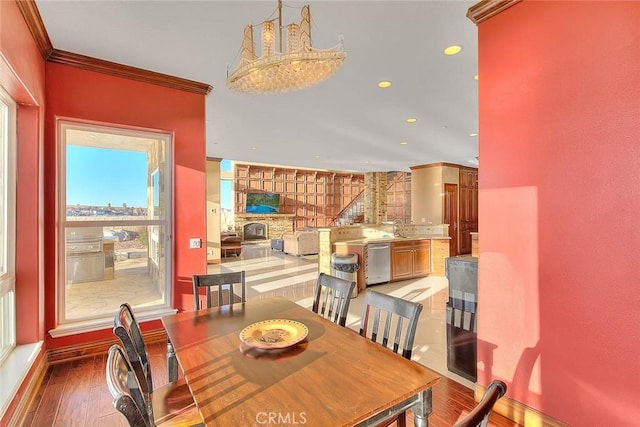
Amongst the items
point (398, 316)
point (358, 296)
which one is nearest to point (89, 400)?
point (398, 316)

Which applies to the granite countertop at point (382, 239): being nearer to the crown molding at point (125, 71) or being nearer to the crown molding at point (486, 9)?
the crown molding at point (125, 71)

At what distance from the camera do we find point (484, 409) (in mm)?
710

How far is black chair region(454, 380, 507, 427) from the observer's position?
672mm

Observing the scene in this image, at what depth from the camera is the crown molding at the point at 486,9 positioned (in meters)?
2.08

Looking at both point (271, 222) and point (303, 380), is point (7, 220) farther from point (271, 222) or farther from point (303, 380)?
point (271, 222)

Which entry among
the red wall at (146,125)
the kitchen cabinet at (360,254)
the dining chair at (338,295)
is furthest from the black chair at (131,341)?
the kitchen cabinet at (360,254)

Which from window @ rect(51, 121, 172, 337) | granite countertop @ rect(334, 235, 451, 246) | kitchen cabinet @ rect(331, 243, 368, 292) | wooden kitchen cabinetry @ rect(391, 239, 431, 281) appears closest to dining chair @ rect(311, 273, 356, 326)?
window @ rect(51, 121, 172, 337)

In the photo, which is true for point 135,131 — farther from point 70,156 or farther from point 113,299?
point 113,299

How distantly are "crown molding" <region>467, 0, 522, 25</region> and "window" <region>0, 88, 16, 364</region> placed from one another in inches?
138

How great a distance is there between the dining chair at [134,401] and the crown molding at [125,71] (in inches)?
117

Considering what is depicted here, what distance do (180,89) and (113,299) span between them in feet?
7.90

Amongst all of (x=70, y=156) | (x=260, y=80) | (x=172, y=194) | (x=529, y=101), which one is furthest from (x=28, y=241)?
(x=529, y=101)

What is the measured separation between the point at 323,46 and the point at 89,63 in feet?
7.34

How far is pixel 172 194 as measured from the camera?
3457 mm
